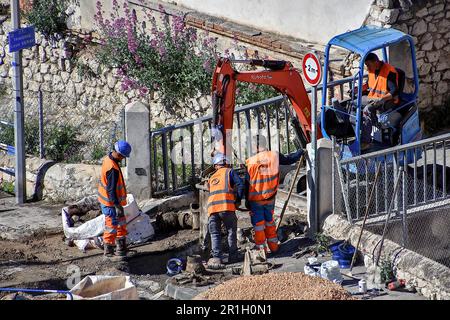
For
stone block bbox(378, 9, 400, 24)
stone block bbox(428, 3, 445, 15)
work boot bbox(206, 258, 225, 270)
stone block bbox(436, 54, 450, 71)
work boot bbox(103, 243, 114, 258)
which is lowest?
work boot bbox(206, 258, 225, 270)

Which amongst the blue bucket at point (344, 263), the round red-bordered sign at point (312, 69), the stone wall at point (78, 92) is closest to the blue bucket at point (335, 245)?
the blue bucket at point (344, 263)

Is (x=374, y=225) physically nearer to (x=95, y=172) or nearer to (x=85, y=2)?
(x=95, y=172)

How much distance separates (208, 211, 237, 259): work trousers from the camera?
587 inches

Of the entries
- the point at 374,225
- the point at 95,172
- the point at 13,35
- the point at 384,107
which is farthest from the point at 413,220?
the point at 13,35

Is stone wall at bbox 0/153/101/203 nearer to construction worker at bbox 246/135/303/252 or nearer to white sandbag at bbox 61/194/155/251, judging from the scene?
white sandbag at bbox 61/194/155/251

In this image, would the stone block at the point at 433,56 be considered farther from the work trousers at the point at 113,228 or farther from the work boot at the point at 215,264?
the work trousers at the point at 113,228

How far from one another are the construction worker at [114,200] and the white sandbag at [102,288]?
2.27m

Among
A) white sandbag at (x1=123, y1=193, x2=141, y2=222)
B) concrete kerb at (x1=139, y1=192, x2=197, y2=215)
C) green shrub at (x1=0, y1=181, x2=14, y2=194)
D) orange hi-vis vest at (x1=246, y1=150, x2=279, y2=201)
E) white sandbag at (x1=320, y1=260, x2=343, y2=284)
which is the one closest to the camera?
white sandbag at (x1=320, y1=260, x2=343, y2=284)

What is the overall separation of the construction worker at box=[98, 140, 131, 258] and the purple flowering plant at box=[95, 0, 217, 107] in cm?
524

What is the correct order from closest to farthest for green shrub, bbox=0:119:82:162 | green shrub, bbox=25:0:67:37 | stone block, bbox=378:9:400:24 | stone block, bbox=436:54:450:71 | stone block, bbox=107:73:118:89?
stone block, bbox=378:9:400:24 < stone block, bbox=436:54:450:71 < green shrub, bbox=0:119:82:162 < stone block, bbox=107:73:118:89 < green shrub, bbox=25:0:67:37

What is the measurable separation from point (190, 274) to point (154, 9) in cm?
850

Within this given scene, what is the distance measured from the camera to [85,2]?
23234 mm

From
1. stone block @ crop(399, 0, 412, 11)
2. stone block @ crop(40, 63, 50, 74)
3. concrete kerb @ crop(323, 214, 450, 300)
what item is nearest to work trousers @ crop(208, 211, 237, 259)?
concrete kerb @ crop(323, 214, 450, 300)

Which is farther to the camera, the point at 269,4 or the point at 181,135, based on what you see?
the point at 269,4
